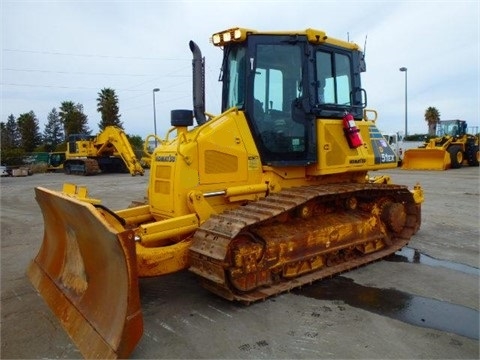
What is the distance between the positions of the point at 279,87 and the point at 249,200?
5.02 ft

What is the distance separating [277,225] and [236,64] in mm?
2220

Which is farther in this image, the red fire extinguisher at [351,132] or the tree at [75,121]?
the tree at [75,121]

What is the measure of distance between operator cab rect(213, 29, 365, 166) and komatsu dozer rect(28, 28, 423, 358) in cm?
1

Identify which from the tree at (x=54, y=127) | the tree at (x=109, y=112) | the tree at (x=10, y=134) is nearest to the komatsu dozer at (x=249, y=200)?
the tree at (x=109, y=112)

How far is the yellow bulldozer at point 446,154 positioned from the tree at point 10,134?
48.5 m

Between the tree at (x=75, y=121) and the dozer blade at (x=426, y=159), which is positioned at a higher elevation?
the tree at (x=75, y=121)

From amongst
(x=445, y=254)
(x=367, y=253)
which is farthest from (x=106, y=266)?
(x=445, y=254)

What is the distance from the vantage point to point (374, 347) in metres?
3.57

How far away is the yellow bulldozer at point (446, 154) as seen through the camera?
21703mm

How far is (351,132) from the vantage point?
599 centimetres

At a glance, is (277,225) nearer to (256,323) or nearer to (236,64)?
(256,323)

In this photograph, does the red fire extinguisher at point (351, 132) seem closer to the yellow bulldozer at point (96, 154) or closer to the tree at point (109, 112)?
the yellow bulldozer at point (96, 154)

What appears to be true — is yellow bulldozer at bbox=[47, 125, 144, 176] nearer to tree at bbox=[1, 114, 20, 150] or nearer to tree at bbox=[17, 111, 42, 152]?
tree at bbox=[1, 114, 20, 150]

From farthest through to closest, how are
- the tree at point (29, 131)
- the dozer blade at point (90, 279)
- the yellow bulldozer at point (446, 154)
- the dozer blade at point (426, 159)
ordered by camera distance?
the tree at point (29, 131) → the yellow bulldozer at point (446, 154) → the dozer blade at point (426, 159) → the dozer blade at point (90, 279)
